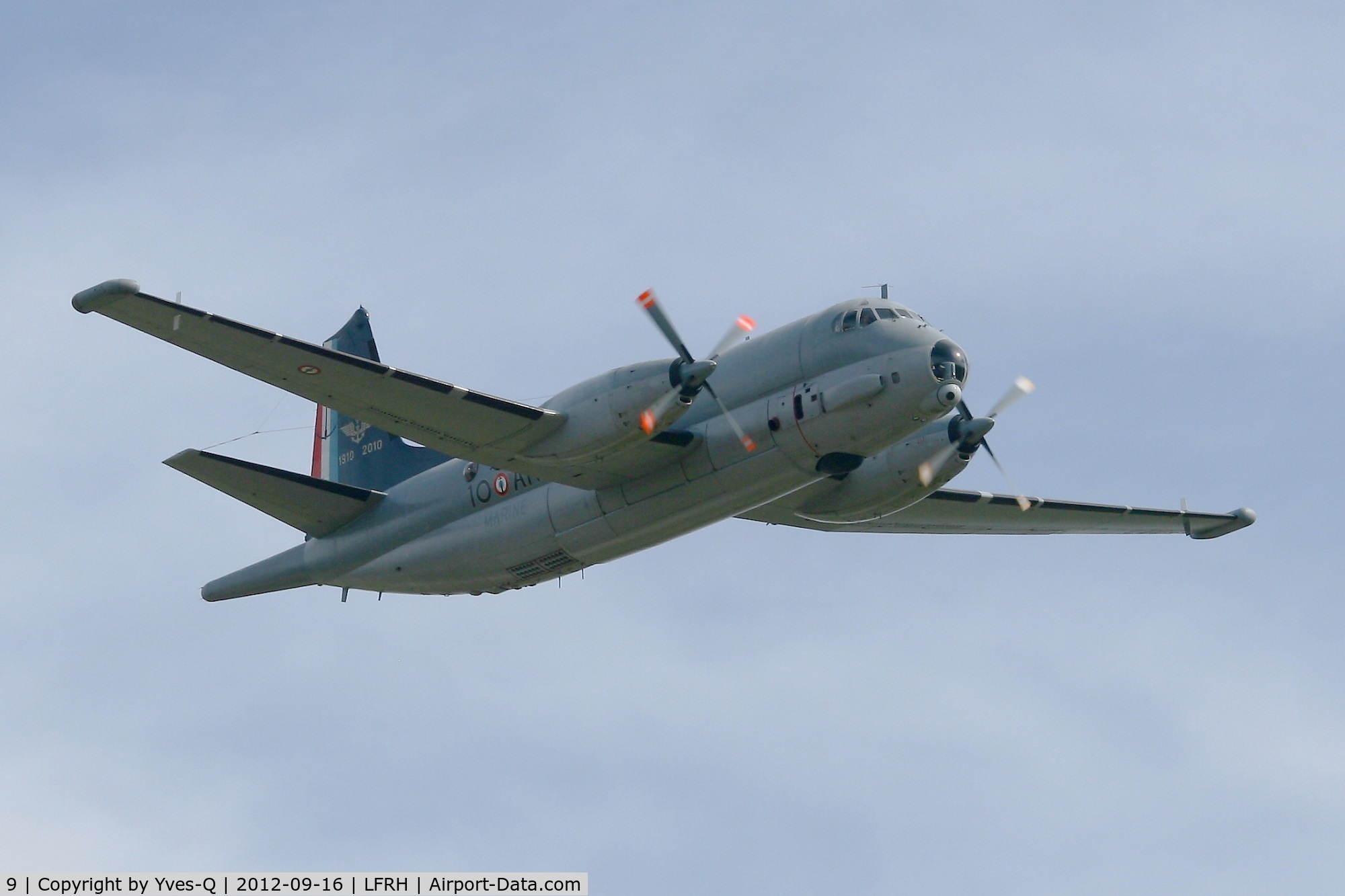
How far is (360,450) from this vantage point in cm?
4012

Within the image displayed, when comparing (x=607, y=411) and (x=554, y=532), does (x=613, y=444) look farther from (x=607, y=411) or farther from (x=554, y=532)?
(x=554, y=532)

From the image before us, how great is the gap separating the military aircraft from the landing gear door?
0.10 feet

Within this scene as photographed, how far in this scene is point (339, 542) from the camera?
36.0 metres

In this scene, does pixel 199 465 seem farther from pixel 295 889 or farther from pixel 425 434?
pixel 295 889

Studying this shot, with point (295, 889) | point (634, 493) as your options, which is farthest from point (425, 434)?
point (295, 889)

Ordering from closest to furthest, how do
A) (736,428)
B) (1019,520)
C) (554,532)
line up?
(736,428)
(554,532)
(1019,520)

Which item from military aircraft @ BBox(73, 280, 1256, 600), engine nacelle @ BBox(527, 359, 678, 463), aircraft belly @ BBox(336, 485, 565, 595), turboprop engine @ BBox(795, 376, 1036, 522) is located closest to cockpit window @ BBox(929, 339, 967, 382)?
military aircraft @ BBox(73, 280, 1256, 600)

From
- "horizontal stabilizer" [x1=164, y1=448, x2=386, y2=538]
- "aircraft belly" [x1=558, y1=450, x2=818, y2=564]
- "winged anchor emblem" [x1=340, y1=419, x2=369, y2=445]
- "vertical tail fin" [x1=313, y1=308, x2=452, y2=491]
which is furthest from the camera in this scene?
"winged anchor emblem" [x1=340, y1=419, x2=369, y2=445]

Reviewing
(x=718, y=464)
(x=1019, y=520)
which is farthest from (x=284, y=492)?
(x=1019, y=520)

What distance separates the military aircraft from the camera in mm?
28250

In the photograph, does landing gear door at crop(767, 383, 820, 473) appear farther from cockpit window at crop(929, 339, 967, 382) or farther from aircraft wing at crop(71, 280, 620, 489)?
aircraft wing at crop(71, 280, 620, 489)

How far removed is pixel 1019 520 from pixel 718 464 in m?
11.4

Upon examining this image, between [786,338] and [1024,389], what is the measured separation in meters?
5.50

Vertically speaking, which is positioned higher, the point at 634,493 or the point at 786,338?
the point at 786,338
